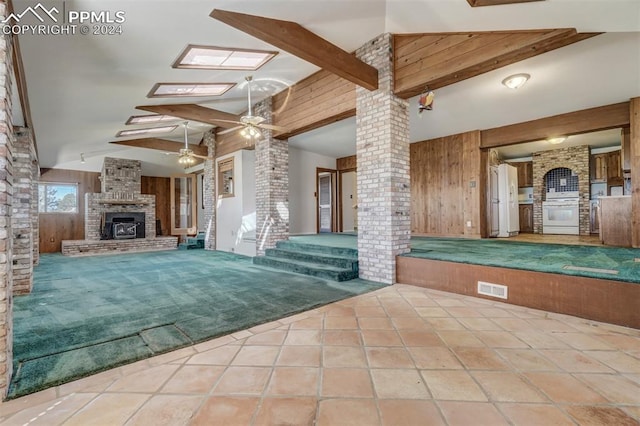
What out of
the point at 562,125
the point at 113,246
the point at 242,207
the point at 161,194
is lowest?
the point at 113,246

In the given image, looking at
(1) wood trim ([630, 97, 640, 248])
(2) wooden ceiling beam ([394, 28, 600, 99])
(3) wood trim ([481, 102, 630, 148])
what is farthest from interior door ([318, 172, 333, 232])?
(1) wood trim ([630, 97, 640, 248])

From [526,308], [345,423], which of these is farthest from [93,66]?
[526,308]

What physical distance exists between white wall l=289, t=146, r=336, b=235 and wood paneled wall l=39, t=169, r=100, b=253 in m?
7.21

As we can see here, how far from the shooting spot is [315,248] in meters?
5.59

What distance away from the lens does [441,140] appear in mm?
7348

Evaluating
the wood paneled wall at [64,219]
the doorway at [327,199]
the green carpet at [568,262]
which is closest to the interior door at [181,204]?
the wood paneled wall at [64,219]

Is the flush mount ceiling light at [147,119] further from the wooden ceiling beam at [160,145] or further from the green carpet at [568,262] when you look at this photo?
the green carpet at [568,262]

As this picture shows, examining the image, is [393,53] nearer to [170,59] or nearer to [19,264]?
[170,59]

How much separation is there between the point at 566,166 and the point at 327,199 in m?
7.24

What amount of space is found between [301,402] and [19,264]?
4461 millimetres

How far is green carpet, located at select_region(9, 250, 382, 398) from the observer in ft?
6.65

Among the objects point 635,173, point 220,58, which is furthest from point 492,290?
point 220,58

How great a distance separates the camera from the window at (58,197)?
30.6 ft

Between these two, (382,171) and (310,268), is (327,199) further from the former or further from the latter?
(382,171)
